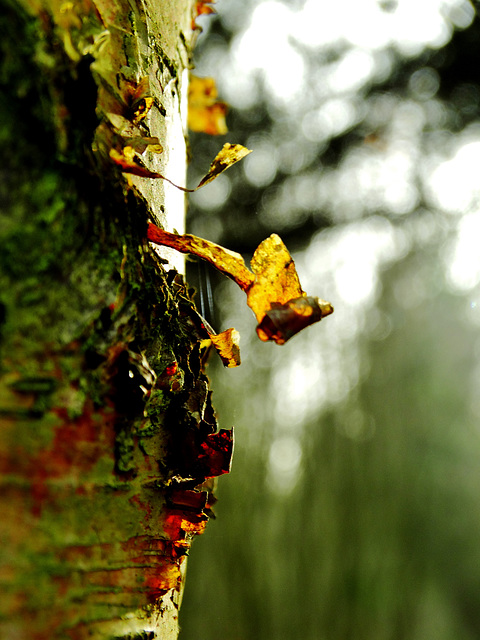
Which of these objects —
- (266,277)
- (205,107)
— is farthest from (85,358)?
(205,107)

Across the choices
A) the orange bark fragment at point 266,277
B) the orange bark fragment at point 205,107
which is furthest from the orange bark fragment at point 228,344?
the orange bark fragment at point 205,107

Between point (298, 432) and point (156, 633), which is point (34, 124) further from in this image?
point (298, 432)

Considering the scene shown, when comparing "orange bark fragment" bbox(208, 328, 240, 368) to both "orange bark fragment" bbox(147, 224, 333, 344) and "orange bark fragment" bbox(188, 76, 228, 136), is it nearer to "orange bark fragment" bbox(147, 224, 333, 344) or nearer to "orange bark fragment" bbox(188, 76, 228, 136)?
"orange bark fragment" bbox(147, 224, 333, 344)

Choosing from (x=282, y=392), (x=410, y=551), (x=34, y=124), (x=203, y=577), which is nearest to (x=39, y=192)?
(x=34, y=124)

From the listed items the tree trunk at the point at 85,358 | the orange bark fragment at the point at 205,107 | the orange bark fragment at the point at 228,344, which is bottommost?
the tree trunk at the point at 85,358

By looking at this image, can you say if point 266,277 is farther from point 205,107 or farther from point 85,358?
point 205,107

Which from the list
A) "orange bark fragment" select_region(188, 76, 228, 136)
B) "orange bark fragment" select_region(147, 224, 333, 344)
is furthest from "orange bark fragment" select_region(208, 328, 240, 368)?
"orange bark fragment" select_region(188, 76, 228, 136)

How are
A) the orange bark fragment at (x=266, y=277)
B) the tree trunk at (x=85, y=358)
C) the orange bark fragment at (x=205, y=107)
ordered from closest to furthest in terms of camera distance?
the tree trunk at (x=85, y=358), the orange bark fragment at (x=266, y=277), the orange bark fragment at (x=205, y=107)

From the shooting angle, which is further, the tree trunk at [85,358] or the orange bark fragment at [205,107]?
the orange bark fragment at [205,107]

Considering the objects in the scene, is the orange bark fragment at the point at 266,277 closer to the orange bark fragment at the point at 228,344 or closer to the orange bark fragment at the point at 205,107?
the orange bark fragment at the point at 228,344
